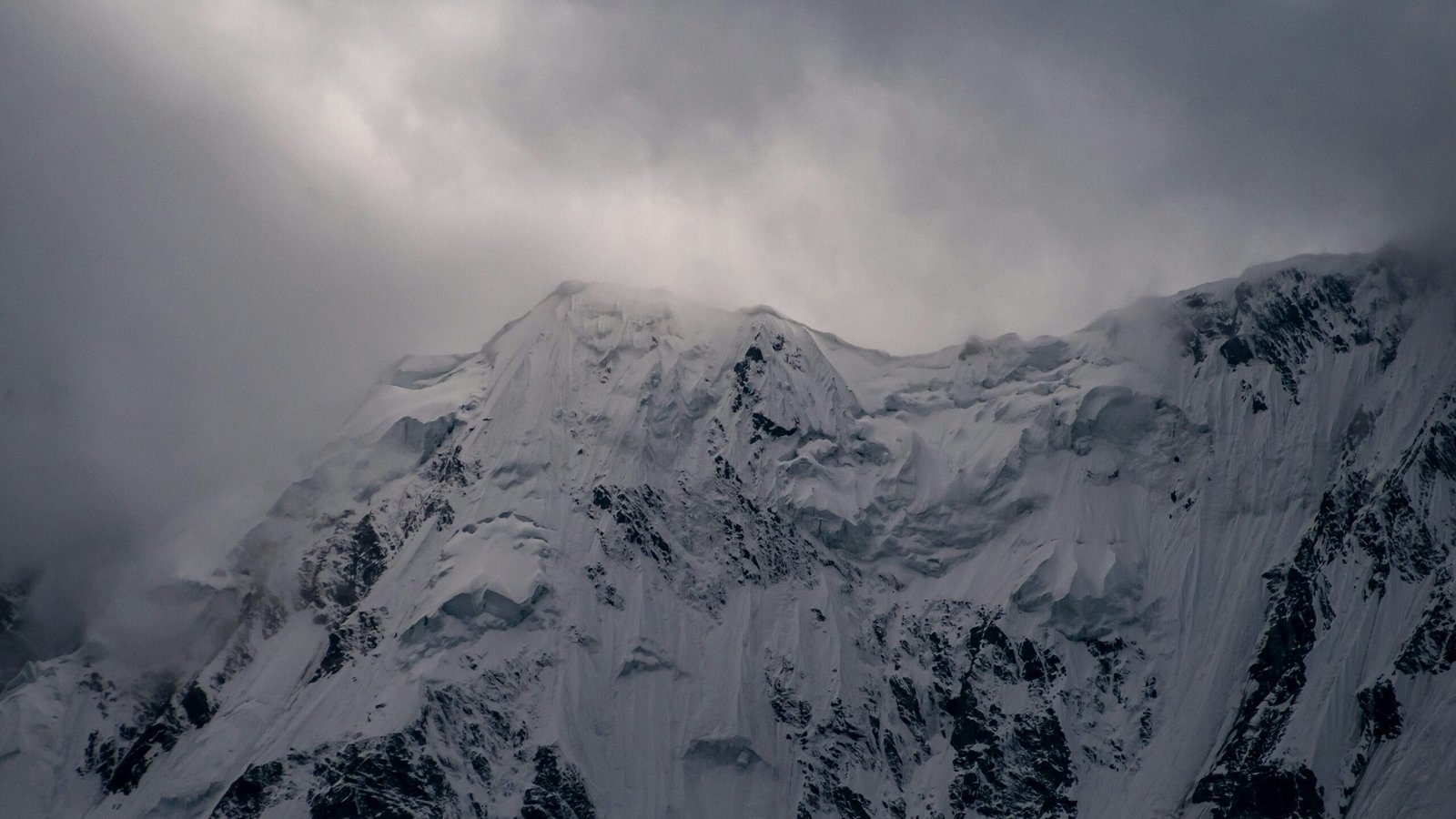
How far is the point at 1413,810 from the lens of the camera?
190 m

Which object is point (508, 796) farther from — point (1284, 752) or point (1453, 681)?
point (1453, 681)

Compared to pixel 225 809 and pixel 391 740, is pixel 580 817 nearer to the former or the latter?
pixel 391 740

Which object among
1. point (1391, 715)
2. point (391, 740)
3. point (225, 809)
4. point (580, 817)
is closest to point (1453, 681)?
point (1391, 715)

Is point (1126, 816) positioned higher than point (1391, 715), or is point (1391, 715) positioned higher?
point (1391, 715)

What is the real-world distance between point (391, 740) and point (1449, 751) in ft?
392

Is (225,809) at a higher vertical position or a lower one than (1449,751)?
lower

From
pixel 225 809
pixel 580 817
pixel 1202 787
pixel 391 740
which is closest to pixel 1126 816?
pixel 1202 787

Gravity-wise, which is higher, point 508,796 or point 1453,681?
point 1453,681

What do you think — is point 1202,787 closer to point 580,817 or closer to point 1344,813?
point 1344,813

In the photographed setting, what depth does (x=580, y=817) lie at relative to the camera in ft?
654

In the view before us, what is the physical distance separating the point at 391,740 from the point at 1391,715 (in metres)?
115

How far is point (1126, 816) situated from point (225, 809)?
103599 millimetres

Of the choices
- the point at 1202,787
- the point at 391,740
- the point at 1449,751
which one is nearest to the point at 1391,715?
the point at 1449,751

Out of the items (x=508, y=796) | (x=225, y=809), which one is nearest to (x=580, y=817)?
(x=508, y=796)
